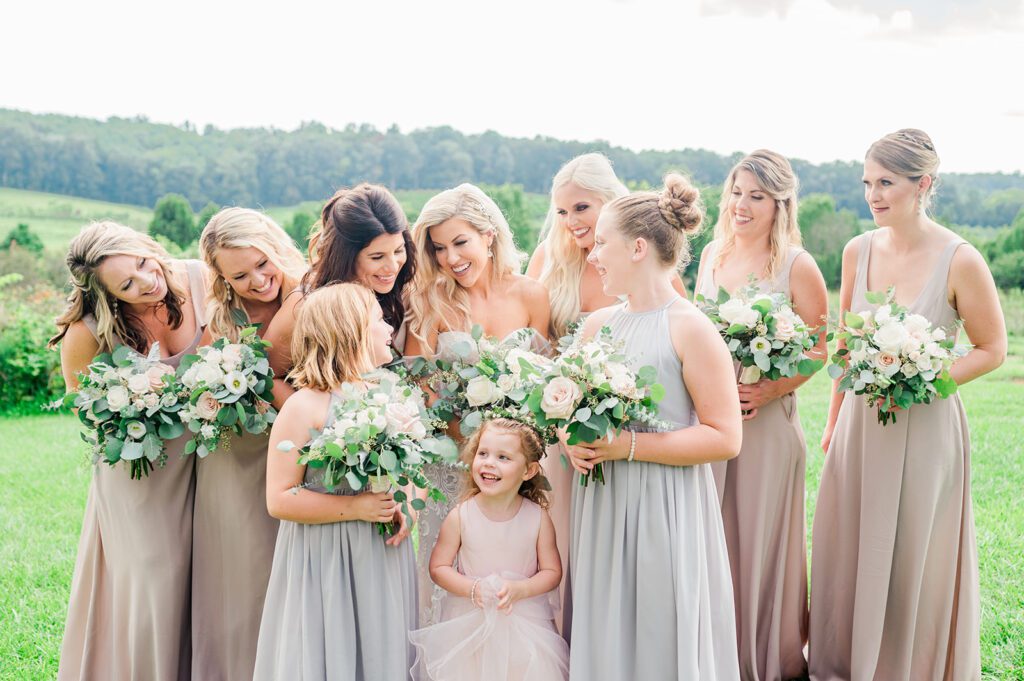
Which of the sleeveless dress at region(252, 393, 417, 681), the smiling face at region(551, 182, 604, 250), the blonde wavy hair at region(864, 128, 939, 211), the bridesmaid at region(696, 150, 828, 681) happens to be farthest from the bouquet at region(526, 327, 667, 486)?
the blonde wavy hair at region(864, 128, 939, 211)

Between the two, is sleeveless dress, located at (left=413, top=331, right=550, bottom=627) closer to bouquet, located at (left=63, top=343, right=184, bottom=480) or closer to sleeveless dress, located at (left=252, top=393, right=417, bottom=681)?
sleeveless dress, located at (left=252, top=393, right=417, bottom=681)

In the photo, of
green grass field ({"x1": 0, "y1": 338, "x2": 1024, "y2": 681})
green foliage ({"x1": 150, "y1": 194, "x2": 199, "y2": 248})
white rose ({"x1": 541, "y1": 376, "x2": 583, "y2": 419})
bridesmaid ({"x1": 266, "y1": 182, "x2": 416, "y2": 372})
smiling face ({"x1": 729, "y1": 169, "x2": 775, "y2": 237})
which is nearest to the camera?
white rose ({"x1": 541, "y1": 376, "x2": 583, "y2": 419})

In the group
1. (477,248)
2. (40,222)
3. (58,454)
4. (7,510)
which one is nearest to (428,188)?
(40,222)

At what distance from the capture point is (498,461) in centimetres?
470

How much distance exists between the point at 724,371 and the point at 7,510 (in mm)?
10021

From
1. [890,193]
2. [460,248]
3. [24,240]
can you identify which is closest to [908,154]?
[890,193]

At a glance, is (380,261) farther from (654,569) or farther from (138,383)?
(654,569)

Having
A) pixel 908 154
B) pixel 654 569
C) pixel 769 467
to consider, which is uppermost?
pixel 908 154

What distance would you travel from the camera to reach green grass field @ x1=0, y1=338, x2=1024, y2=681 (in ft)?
21.2

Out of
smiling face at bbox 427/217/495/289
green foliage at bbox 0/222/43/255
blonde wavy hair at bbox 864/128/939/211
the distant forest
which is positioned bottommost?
smiling face at bbox 427/217/495/289

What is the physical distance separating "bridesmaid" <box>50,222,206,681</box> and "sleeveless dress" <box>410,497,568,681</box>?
1530 millimetres

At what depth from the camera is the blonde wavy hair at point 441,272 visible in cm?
542

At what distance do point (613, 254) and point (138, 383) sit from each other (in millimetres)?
2568

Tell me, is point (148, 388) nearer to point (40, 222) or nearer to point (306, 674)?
point (306, 674)
